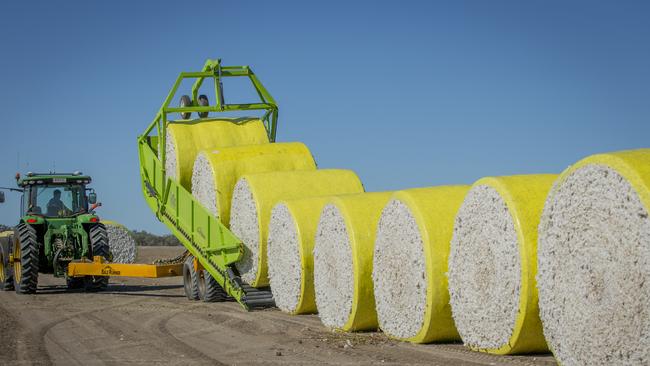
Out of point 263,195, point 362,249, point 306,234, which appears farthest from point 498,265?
point 263,195

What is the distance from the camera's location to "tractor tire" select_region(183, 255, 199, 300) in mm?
15727

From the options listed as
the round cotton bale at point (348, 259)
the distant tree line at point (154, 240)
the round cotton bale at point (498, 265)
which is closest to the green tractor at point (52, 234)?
the round cotton bale at point (348, 259)

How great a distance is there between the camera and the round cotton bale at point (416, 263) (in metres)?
9.04

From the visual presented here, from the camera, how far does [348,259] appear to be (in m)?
10.6

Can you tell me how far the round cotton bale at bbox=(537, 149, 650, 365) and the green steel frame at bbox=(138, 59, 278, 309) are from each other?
690cm

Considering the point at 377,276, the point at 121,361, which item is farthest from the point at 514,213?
the point at 121,361

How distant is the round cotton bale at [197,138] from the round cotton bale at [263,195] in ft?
6.91

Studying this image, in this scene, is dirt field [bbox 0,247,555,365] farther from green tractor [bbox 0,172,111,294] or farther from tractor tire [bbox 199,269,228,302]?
green tractor [bbox 0,172,111,294]

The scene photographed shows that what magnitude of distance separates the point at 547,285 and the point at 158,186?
1031cm

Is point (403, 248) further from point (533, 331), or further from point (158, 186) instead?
point (158, 186)

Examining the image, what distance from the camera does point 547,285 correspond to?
7.36 m

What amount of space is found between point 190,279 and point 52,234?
400 cm

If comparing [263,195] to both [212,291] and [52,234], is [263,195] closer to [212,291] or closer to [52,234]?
[212,291]

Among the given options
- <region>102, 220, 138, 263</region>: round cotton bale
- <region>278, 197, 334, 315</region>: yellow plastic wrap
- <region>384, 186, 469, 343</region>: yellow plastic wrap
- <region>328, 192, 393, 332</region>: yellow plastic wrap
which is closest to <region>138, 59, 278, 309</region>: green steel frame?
<region>278, 197, 334, 315</region>: yellow plastic wrap
